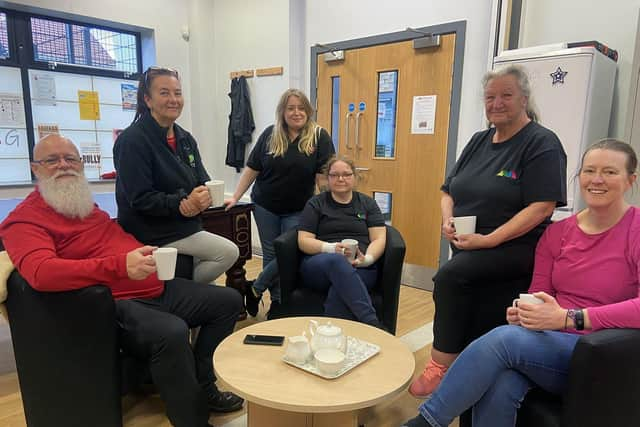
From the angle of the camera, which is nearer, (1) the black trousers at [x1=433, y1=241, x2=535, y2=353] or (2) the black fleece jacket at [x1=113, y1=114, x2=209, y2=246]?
(1) the black trousers at [x1=433, y1=241, x2=535, y2=353]

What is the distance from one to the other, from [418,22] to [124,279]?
2957 mm

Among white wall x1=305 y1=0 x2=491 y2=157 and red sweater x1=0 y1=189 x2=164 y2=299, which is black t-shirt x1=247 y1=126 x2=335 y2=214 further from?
white wall x1=305 y1=0 x2=491 y2=157

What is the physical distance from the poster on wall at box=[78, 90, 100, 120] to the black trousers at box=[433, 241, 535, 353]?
159 inches

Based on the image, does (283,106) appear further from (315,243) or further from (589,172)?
(589,172)

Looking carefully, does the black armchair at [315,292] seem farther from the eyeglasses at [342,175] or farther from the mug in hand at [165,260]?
the mug in hand at [165,260]

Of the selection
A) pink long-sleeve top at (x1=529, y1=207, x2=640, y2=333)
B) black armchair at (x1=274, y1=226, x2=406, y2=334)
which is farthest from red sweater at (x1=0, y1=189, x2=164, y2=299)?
pink long-sleeve top at (x1=529, y1=207, x2=640, y2=333)

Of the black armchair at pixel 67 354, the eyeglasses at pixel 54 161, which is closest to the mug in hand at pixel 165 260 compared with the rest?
the black armchair at pixel 67 354

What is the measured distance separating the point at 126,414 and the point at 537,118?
7.21 feet

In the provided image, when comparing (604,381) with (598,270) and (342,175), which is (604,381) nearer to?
(598,270)

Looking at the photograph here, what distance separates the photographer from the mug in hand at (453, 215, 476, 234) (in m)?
1.79

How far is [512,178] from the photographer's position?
5.90ft

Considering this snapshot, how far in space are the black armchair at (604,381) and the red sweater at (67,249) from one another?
4.83 ft

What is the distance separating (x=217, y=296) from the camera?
6.28ft

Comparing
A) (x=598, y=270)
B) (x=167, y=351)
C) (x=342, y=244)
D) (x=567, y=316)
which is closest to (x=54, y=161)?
(x=167, y=351)
